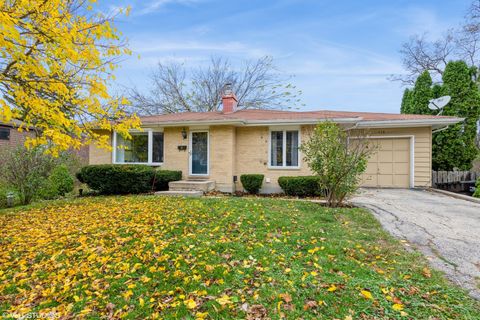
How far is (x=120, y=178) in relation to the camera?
9445 millimetres

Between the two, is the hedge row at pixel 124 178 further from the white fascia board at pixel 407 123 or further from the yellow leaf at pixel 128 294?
the white fascia board at pixel 407 123

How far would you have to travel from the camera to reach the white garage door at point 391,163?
34.5ft

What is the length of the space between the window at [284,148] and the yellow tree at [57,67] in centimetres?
565

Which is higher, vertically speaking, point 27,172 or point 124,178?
point 27,172

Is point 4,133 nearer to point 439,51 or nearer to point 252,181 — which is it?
point 252,181

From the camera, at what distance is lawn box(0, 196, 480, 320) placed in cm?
250

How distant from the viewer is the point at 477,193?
8.06 m

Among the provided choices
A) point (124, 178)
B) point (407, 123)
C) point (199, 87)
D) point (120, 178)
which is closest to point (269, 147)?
point (407, 123)

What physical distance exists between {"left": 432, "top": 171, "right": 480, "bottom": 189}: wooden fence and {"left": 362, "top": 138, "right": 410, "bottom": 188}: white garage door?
1.62 m

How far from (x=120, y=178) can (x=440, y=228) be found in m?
9.47

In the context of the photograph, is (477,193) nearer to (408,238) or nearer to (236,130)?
(408,238)

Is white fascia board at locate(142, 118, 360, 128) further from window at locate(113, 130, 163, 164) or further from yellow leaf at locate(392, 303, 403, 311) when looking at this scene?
yellow leaf at locate(392, 303, 403, 311)

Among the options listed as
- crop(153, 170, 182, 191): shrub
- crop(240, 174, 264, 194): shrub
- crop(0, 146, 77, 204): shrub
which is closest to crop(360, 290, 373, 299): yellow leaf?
crop(240, 174, 264, 194): shrub

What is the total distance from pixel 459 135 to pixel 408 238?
35.8ft
